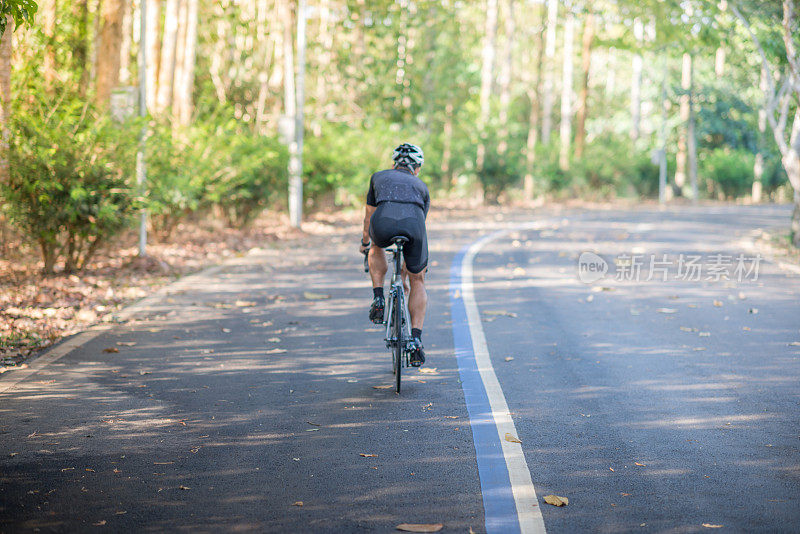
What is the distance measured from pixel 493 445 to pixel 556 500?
1.00 meters

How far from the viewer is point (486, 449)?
18.9 ft

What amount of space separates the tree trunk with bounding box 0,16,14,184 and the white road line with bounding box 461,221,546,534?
20.9 feet

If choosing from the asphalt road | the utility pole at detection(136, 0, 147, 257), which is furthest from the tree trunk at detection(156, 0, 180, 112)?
the asphalt road

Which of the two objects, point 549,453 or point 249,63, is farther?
point 249,63

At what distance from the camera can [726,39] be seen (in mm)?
24141

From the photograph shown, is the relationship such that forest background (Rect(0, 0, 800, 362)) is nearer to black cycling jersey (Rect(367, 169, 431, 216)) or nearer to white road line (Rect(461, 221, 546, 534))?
black cycling jersey (Rect(367, 169, 431, 216))

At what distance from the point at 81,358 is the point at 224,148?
1113 cm

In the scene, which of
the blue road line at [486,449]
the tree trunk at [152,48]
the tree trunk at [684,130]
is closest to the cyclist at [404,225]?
the blue road line at [486,449]

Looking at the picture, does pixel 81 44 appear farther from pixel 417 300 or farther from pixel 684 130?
pixel 684 130

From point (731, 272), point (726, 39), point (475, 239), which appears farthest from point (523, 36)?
point (731, 272)

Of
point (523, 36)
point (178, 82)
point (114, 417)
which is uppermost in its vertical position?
point (523, 36)

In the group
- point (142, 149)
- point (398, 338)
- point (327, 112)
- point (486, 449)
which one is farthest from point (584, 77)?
point (486, 449)

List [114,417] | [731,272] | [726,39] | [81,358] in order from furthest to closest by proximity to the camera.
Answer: [726,39], [731,272], [81,358], [114,417]

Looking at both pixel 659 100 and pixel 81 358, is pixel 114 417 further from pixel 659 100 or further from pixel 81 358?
pixel 659 100
